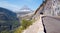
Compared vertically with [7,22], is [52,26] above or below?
above

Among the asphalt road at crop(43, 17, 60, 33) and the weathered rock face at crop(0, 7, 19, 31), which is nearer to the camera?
the asphalt road at crop(43, 17, 60, 33)

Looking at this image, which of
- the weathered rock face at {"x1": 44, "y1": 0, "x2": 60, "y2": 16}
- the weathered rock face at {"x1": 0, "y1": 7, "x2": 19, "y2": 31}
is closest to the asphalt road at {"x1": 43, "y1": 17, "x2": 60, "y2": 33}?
the weathered rock face at {"x1": 44, "y1": 0, "x2": 60, "y2": 16}

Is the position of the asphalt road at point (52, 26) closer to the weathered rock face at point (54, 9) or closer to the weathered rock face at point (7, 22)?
the weathered rock face at point (54, 9)

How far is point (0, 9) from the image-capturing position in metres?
117

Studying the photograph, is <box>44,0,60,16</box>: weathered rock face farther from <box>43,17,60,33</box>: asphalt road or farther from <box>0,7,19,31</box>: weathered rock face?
<box>0,7,19,31</box>: weathered rock face

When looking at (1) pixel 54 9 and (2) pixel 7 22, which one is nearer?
(1) pixel 54 9

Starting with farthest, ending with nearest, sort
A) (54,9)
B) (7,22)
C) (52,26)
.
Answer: (7,22)
(54,9)
(52,26)

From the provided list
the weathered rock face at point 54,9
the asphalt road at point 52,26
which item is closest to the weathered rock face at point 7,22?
the weathered rock face at point 54,9

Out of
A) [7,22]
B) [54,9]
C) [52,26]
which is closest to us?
[52,26]

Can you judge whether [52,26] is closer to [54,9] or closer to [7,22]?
[54,9]

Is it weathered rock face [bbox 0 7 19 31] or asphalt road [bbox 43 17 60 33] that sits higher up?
asphalt road [bbox 43 17 60 33]

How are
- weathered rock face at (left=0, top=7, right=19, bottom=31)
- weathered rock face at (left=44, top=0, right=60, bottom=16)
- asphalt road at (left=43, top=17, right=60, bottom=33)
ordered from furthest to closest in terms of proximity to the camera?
weathered rock face at (left=0, top=7, right=19, bottom=31)
weathered rock face at (left=44, top=0, right=60, bottom=16)
asphalt road at (left=43, top=17, right=60, bottom=33)

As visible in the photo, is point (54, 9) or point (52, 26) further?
point (54, 9)

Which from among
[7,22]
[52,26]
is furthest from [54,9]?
[7,22]
